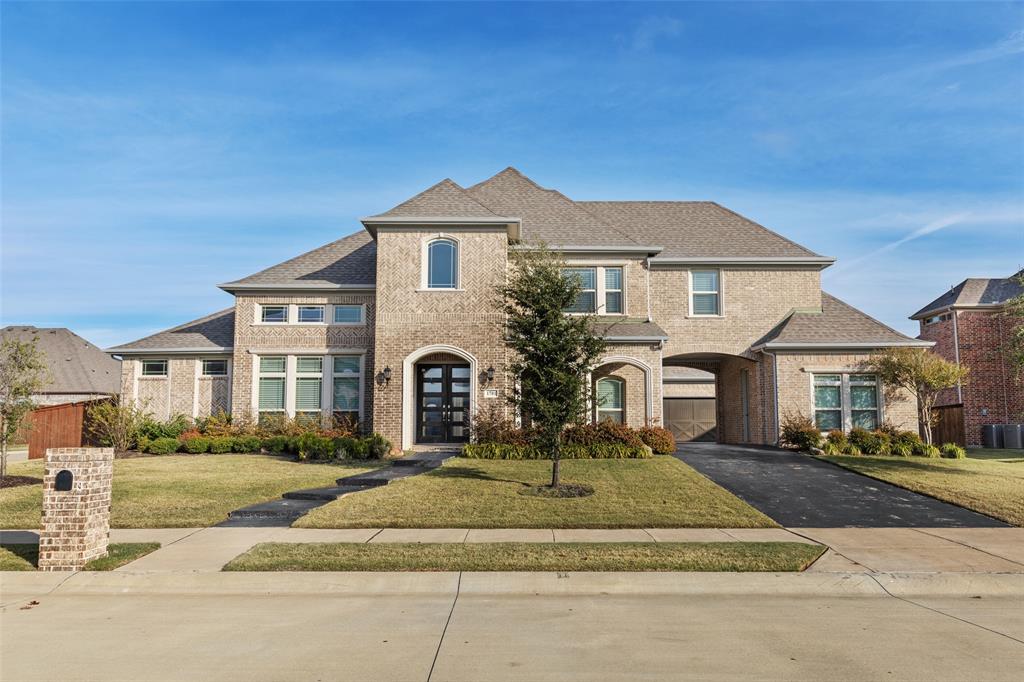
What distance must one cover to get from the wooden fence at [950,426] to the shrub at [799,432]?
9.08 metres

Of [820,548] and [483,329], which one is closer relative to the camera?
[820,548]

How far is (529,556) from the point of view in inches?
351

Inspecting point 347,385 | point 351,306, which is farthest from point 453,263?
point 347,385

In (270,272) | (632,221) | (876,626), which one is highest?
(632,221)

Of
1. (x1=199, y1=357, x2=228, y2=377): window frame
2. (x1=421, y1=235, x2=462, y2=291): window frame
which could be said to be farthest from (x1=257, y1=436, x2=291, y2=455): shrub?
(x1=421, y1=235, x2=462, y2=291): window frame

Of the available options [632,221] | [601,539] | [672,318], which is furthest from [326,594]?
A: [632,221]

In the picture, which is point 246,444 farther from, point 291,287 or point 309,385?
point 291,287

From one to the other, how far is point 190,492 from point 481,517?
6445 millimetres

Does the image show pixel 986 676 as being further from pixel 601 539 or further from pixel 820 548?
pixel 601 539

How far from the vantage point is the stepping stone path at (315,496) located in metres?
11.8

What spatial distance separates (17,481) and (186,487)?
3939 millimetres

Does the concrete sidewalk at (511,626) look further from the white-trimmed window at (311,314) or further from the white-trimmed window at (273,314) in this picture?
the white-trimmed window at (273,314)

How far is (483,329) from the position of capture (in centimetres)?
2114

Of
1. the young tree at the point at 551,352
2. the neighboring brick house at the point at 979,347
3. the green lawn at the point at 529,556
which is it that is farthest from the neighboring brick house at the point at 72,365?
the neighboring brick house at the point at 979,347
